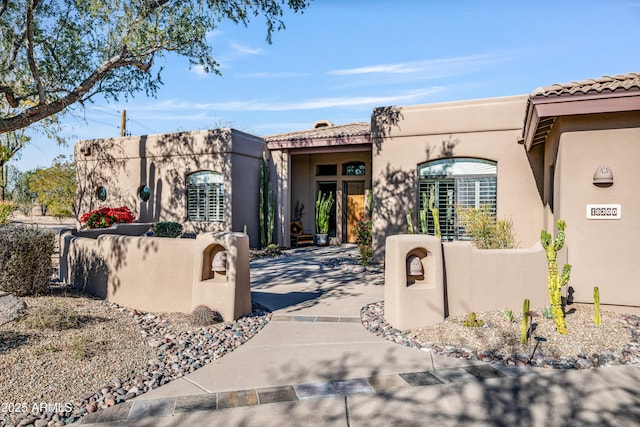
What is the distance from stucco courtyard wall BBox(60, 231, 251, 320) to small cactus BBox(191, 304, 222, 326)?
0.43ft

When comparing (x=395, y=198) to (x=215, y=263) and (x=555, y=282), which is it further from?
(x=215, y=263)

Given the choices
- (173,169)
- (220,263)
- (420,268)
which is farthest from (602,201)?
(173,169)

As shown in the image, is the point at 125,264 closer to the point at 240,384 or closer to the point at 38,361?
the point at 38,361

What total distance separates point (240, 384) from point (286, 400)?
1.94 feet

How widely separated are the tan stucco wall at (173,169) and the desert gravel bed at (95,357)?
26.3 feet

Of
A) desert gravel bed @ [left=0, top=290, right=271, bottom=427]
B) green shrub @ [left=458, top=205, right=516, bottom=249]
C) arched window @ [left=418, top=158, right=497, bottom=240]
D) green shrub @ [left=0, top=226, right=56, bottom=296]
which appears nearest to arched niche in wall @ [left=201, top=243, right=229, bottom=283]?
desert gravel bed @ [left=0, top=290, right=271, bottom=427]

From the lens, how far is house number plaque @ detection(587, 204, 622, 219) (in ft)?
20.1

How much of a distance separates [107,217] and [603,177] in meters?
13.8

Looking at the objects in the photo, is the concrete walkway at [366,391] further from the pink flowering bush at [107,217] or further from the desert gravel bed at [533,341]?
the pink flowering bush at [107,217]

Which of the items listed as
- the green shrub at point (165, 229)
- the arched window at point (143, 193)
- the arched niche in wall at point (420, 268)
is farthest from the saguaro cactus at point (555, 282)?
the arched window at point (143, 193)

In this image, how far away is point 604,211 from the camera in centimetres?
620

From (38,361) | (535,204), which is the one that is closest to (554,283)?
(535,204)

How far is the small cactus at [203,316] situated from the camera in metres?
5.64

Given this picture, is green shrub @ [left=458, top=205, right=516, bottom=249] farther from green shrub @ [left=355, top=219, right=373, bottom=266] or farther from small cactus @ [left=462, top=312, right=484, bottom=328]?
small cactus @ [left=462, top=312, right=484, bottom=328]
